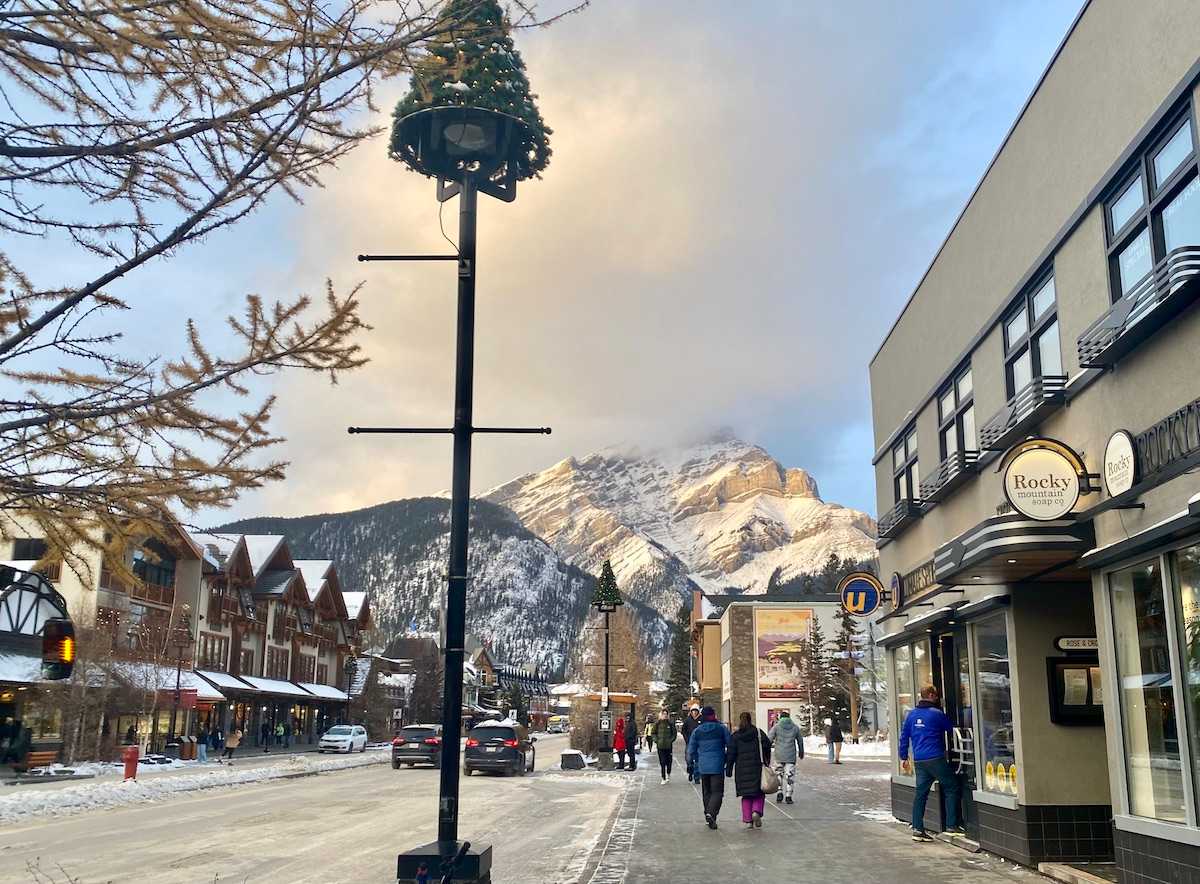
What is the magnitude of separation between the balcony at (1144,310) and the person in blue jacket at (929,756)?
5.77 meters

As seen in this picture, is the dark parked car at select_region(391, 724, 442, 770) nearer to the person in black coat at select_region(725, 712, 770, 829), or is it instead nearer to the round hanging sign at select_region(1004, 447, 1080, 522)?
the person in black coat at select_region(725, 712, 770, 829)

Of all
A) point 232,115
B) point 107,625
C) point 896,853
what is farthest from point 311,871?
point 107,625

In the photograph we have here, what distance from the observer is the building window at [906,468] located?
59.8ft

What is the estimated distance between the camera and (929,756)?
13.9 meters

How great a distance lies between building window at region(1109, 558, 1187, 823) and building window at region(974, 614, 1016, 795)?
2.98m

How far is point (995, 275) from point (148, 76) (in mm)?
11711

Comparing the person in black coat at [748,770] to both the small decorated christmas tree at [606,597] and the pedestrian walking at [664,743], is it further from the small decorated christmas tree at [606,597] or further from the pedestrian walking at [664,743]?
the small decorated christmas tree at [606,597]

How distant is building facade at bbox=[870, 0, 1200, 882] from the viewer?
8.39 meters

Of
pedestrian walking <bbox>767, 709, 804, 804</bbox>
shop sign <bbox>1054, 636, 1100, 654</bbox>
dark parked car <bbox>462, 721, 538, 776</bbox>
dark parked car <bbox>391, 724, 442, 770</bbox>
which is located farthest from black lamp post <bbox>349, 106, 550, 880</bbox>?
dark parked car <bbox>391, 724, 442, 770</bbox>

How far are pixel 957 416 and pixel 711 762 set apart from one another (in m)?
6.49

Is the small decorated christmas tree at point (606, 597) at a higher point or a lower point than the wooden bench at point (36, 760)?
higher

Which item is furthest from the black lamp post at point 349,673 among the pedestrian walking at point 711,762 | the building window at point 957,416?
the building window at point 957,416

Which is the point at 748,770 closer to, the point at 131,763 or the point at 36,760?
the point at 131,763

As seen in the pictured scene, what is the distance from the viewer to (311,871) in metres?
12.5
